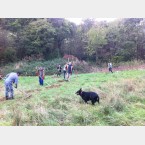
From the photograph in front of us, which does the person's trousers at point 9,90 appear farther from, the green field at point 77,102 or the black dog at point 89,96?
the black dog at point 89,96

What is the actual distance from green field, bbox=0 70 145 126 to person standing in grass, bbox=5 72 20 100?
0.38 feet

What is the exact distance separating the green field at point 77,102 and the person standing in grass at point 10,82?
12cm

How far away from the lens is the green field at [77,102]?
23.1 feet

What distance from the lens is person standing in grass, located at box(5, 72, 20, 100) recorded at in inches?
308

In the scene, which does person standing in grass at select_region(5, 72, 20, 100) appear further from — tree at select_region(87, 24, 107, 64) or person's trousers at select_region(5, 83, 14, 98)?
tree at select_region(87, 24, 107, 64)

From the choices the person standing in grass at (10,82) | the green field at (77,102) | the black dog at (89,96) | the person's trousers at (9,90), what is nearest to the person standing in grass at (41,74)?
the green field at (77,102)

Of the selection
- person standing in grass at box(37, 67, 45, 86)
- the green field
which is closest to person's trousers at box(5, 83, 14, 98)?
the green field

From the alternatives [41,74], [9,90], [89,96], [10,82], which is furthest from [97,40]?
[9,90]

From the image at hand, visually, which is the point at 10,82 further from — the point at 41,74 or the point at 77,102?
the point at 77,102

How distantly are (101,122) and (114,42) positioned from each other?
2.23 metres

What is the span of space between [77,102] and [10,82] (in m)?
1.60

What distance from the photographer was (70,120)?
278 inches
